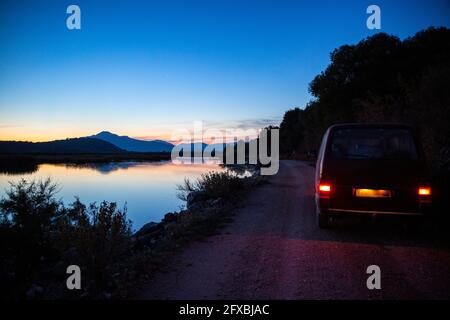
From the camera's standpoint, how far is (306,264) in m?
4.79

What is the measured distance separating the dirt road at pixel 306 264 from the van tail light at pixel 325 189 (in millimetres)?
901

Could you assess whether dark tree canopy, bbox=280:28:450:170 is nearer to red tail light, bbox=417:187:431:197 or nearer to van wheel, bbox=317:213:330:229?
van wheel, bbox=317:213:330:229

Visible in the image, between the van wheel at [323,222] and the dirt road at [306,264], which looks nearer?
the dirt road at [306,264]

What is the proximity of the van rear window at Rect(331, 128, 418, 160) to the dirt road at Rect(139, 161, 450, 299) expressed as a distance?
1.66 meters

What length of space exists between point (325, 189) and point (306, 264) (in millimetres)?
1708

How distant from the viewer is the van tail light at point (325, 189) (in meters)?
5.91

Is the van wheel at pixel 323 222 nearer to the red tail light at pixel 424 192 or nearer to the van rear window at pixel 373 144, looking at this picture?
the van rear window at pixel 373 144

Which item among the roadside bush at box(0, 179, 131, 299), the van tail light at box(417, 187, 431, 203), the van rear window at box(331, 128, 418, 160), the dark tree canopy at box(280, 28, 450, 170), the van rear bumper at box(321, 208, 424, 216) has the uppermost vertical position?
the dark tree canopy at box(280, 28, 450, 170)

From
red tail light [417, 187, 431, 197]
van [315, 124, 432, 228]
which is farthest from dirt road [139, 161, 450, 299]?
red tail light [417, 187, 431, 197]

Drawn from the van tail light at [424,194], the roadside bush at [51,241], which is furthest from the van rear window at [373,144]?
the roadside bush at [51,241]

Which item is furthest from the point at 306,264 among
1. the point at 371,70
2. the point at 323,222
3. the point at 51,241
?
the point at 371,70

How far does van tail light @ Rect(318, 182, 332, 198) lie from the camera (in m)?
5.91
